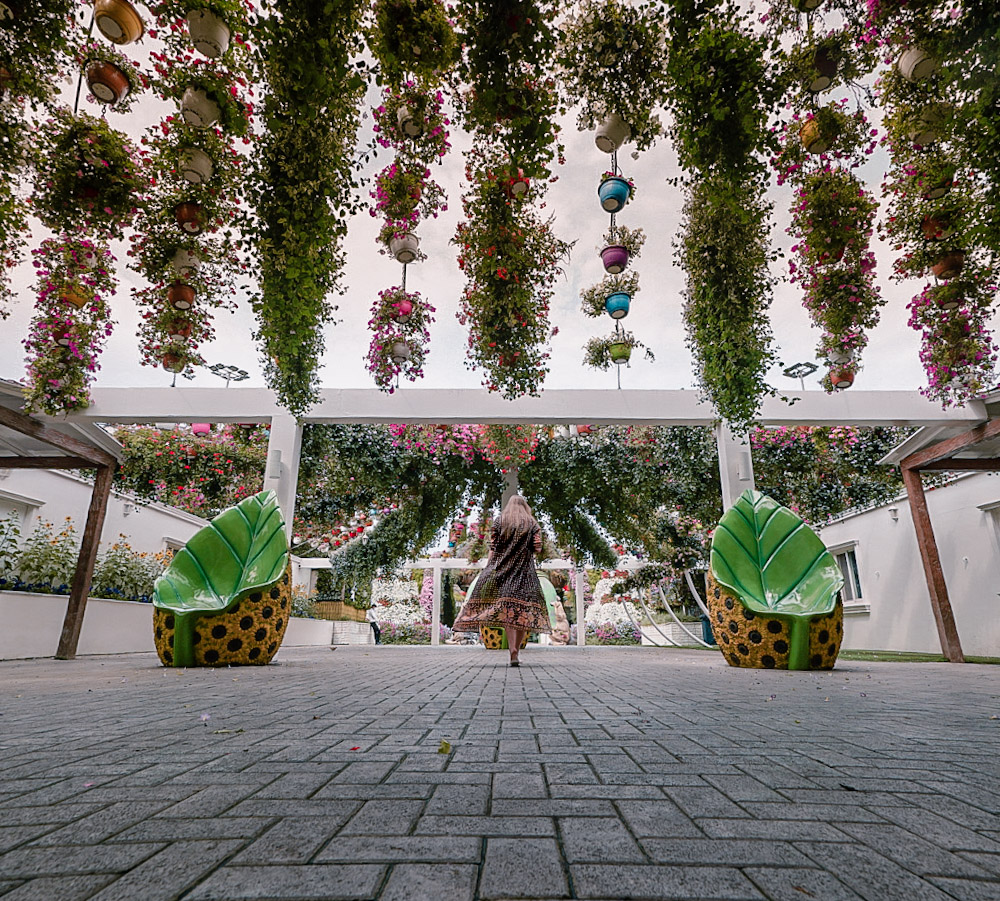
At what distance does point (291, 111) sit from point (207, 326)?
2279mm

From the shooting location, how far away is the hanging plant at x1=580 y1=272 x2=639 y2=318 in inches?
185

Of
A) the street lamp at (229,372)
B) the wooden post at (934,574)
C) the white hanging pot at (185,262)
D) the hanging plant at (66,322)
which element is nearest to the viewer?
→ the white hanging pot at (185,262)

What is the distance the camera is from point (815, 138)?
274 centimetres

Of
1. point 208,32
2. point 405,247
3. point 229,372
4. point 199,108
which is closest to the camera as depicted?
point 208,32

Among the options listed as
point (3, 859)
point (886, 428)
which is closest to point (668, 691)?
point (3, 859)

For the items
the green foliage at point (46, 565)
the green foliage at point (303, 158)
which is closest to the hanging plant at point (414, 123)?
the green foliage at point (303, 158)

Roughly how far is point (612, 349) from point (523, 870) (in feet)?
16.1

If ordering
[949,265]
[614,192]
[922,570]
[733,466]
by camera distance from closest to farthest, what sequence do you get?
1. [949,265]
2. [614,192]
3. [733,466]
4. [922,570]

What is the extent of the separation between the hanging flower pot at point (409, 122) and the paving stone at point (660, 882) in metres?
3.12

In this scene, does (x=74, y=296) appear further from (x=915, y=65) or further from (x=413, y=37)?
(x=915, y=65)

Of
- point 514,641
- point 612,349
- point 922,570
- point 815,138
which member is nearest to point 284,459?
point 514,641

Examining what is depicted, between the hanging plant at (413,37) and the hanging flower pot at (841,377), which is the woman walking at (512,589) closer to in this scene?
the hanging flower pot at (841,377)

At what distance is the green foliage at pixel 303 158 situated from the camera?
1908mm

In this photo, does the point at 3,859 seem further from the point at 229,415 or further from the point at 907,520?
the point at 907,520
